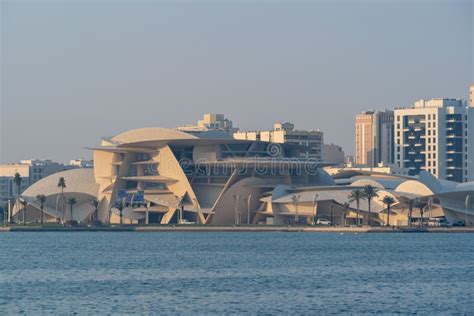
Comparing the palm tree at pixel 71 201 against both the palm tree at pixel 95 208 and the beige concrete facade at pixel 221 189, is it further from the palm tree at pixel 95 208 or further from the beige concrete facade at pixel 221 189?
the palm tree at pixel 95 208

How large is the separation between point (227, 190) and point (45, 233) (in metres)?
25.1

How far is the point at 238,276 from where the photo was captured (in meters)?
82.2

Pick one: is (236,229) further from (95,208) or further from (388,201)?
(95,208)

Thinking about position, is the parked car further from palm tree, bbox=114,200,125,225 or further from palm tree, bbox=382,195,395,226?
palm tree, bbox=114,200,125,225

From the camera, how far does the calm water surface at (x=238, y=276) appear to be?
6419 centimetres

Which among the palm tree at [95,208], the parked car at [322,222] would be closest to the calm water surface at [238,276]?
the parked car at [322,222]

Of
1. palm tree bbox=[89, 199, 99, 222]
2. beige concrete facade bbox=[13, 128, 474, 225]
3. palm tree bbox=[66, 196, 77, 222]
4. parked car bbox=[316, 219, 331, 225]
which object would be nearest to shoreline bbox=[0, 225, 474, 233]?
beige concrete facade bbox=[13, 128, 474, 225]

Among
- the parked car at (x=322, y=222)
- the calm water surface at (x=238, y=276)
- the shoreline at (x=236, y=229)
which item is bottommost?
the calm water surface at (x=238, y=276)

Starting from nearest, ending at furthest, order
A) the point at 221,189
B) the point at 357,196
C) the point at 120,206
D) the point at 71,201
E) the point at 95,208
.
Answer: the point at 357,196
the point at 120,206
the point at 221,189
the point at 71,201
the point at 95,208

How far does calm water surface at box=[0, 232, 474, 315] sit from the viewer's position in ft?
211

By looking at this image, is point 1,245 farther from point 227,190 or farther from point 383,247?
point 227,190

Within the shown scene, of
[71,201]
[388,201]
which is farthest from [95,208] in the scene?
[388,201]

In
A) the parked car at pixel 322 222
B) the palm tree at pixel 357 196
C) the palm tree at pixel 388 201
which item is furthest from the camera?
the parked car at pixel 322 222

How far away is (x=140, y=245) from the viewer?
4938 inches
